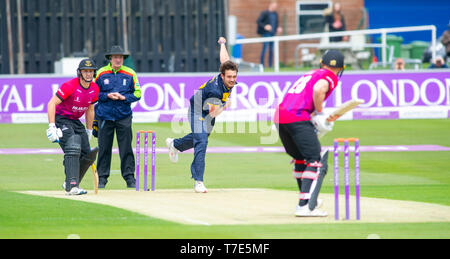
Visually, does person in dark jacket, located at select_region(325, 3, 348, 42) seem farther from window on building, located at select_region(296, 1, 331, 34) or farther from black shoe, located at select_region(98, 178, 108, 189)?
black shoe, located at select_region(98, 178, 108, 189)

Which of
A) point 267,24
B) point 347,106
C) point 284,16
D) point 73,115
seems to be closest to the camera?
point 347,106

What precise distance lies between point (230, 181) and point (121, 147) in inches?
72.6

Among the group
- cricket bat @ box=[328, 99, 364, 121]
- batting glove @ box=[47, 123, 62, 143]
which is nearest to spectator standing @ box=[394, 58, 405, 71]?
batting glove @ box=[47, 123, 62, 143]

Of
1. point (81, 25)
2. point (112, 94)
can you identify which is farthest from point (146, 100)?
point (112, 94)

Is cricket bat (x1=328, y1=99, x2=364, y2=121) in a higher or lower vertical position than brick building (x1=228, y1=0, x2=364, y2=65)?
lower

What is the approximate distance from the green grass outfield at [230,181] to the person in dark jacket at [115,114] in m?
0.36

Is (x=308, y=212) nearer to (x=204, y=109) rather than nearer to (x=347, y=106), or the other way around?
(x=347, y=106)

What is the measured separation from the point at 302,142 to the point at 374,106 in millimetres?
15585

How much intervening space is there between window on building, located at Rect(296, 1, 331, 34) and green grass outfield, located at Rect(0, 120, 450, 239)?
39.0 ft

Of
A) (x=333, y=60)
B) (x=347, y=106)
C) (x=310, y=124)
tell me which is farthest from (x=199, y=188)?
(x=347, y=106)

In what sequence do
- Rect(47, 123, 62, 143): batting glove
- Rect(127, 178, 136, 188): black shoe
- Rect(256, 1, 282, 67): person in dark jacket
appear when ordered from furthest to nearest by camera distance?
Rect(256, 1, 282, 67): person in dark jacket → Rect(127, 178, 136, 188): black shoe → Rect(47, 123, 62, 143): batting glove

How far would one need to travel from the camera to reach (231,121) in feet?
82.2

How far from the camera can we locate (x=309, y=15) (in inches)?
1462

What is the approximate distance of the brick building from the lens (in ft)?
119
